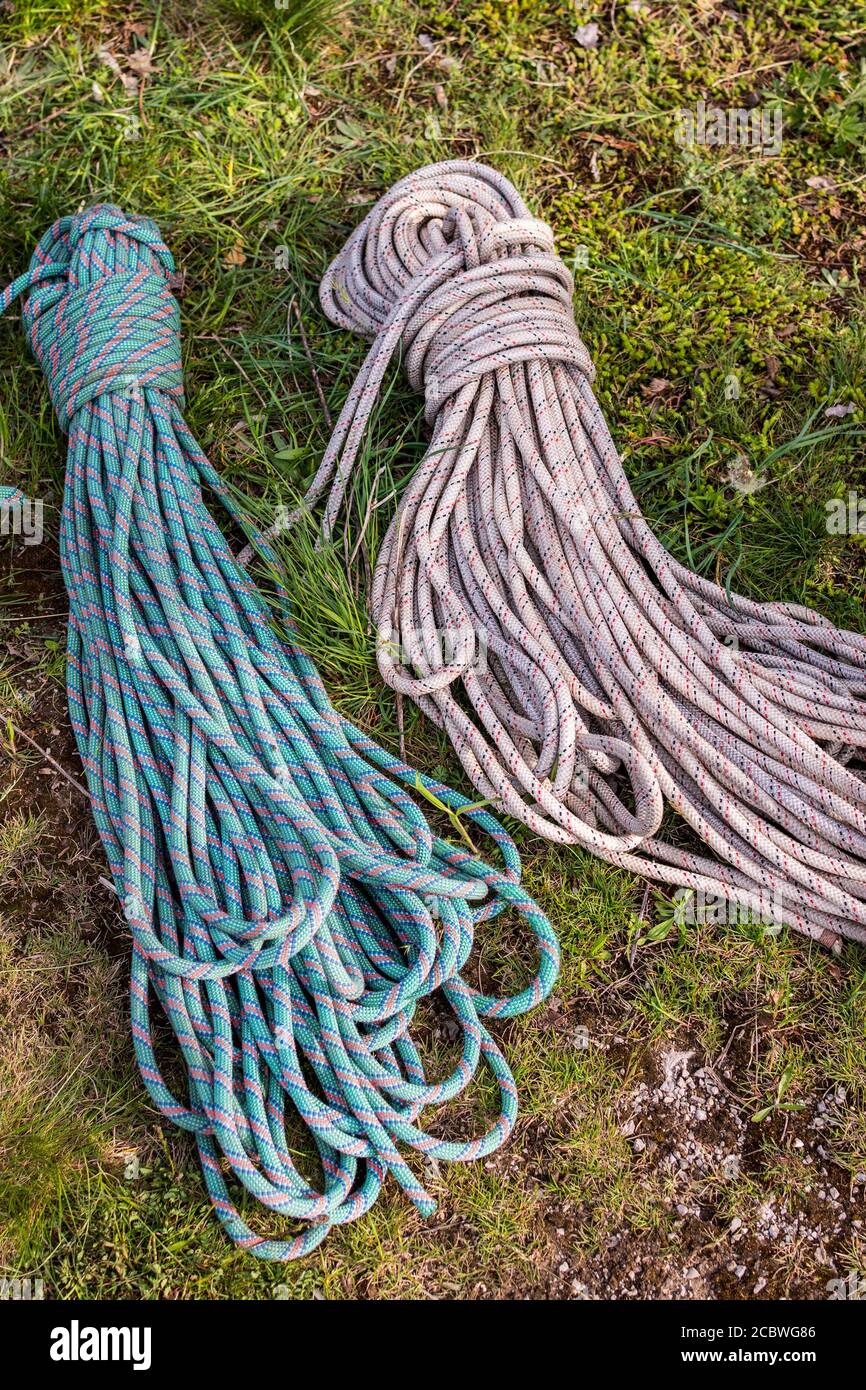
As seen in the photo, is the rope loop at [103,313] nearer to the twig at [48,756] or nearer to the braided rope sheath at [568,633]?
the braided rope sheath at [568,633]

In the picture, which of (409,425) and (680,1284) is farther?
(409,425)

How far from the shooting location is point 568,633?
271cm

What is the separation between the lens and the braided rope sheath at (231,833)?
233 cm

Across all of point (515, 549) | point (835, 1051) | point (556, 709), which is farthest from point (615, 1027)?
point (515, 549)

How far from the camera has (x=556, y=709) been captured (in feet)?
8.38

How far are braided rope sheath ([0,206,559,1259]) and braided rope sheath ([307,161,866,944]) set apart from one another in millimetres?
246

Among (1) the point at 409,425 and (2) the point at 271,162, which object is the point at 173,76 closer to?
(2) the point at 271,162

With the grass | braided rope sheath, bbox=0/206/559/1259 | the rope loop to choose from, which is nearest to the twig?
the grass

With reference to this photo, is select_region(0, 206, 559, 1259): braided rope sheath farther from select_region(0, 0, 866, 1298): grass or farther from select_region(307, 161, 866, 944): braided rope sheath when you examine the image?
select_region(307, 161, 866, 944): braided rope sheath

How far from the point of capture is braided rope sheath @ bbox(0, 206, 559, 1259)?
2328 mm

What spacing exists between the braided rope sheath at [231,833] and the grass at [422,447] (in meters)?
0.13

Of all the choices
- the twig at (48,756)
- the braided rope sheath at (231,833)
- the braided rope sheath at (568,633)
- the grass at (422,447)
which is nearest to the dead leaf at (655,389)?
the grass at (422,447)

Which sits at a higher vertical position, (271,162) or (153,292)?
(271,162)

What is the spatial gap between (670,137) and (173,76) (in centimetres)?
139
